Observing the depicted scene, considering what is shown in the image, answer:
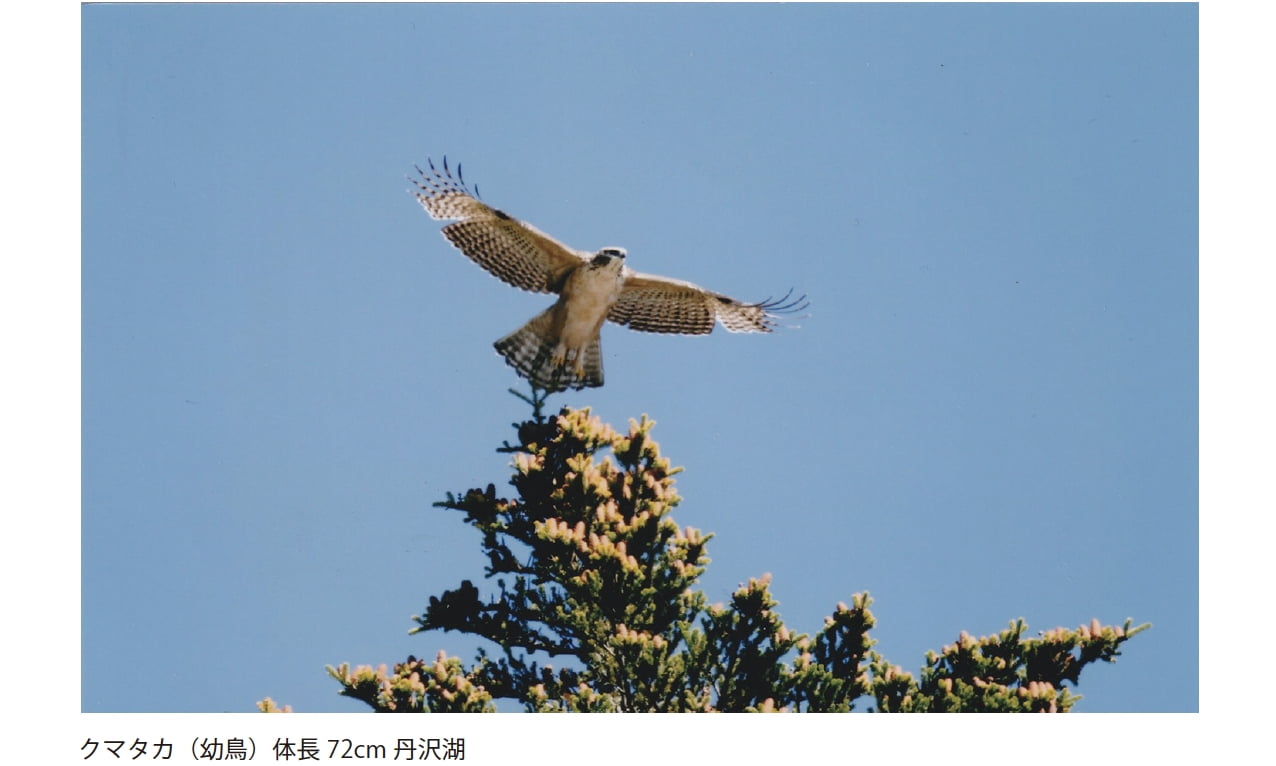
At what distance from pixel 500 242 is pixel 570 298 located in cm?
72

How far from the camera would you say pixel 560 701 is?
6.64m

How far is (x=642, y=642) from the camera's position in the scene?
20.9 feet

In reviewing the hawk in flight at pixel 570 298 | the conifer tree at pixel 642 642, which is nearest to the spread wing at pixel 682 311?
the hawk in flight at pixel 570 298

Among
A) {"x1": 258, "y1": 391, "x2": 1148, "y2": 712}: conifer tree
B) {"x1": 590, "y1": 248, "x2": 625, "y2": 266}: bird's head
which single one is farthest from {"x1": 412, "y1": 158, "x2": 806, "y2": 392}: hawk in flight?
{"x1": 258, "y1": 391, "x2": 1148, "y2": 712}: conifer tree

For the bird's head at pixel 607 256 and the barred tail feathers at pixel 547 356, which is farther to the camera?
the barred tail feathers at pixel 547 356

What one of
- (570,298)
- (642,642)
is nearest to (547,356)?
(570,298)

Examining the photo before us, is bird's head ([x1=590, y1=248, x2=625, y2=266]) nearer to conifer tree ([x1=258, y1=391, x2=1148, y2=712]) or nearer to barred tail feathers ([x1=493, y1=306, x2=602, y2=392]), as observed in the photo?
barred tail feathers ([x1=493, y1=306, x2=602, y2=392])

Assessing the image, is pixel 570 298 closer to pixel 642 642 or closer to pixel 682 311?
pixel 682 311

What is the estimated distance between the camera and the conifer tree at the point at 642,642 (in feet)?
21.2

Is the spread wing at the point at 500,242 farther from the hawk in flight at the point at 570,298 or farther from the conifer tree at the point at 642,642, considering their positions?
the conifer tree at the point at 642,642

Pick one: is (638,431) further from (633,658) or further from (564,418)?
(633,658)

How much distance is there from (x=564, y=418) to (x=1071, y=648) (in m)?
3.18

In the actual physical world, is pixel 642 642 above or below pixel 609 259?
below

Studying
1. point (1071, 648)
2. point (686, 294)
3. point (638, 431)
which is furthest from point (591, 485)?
point (686, 294)
